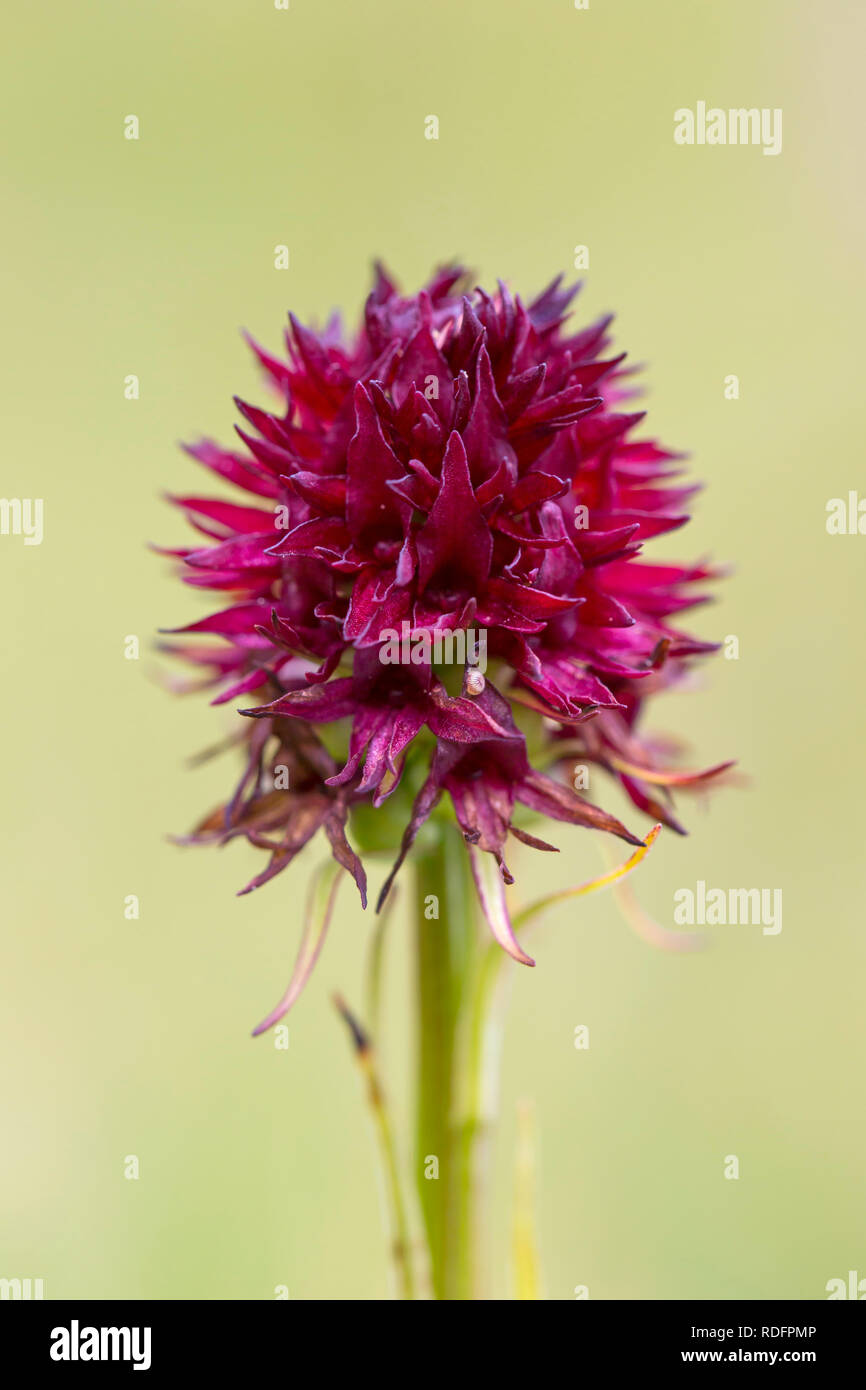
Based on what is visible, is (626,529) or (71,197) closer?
(626,529)

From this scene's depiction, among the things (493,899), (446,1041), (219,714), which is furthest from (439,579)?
(219,714)

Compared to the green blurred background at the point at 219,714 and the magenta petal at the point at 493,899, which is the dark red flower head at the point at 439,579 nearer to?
the magenta petal at the point at 493,899

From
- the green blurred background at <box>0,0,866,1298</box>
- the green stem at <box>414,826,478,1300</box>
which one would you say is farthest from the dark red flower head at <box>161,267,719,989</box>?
the green blurred background at <box>0,0,866,1298</box>

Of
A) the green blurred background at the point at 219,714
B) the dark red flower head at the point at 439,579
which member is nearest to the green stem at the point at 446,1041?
the dark red flower head at the point at 439,579


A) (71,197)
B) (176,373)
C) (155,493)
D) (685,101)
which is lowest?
(155,493)

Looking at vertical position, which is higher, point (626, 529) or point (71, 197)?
point (71, 197)
